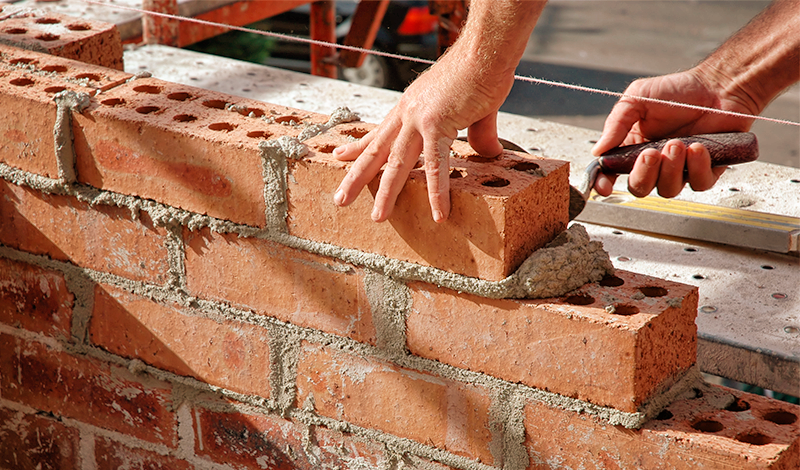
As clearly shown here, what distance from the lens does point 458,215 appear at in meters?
1.15

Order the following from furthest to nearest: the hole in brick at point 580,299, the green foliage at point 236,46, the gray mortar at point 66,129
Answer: the green foliage at point 236,46, the gray mortar at point 66,129, the hole in brick at point 580,299

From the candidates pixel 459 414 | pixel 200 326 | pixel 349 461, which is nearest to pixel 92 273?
pixel 200 326

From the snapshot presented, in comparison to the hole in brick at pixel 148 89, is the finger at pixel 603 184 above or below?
below

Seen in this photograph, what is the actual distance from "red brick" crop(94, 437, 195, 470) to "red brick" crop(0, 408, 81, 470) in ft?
0.21

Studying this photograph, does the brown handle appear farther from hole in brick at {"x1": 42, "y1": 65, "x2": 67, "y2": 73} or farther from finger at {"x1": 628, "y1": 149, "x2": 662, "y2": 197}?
hole in brick at {"x1": 42, "y1": 65, "x2": 67, "y2": 73}

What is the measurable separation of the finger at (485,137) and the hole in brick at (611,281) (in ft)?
0.89

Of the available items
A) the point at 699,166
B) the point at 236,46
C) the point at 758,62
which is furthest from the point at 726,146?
the point at 236,46

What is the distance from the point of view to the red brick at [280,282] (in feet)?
4.22

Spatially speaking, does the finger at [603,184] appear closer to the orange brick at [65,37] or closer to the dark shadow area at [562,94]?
the orange brick at [65,37]

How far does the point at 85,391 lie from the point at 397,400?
721 millimetres

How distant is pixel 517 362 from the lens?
117cm

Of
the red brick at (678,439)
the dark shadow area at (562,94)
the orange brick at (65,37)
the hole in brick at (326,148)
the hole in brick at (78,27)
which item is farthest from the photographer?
the dark shadow area at (562,94)

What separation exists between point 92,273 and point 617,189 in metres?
1.29

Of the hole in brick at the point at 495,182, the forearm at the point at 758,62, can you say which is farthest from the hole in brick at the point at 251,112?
the forearm at the point at 758,62
